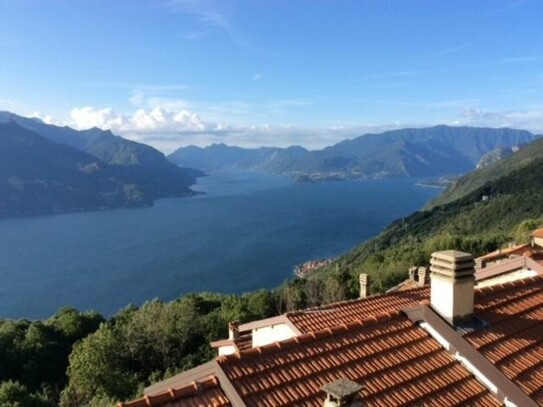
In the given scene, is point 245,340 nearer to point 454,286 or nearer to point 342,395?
point 454,286

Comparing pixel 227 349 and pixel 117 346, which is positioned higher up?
pixel 227 349

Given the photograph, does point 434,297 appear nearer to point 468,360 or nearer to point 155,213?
point 468,360

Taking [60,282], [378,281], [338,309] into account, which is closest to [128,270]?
[60,282]

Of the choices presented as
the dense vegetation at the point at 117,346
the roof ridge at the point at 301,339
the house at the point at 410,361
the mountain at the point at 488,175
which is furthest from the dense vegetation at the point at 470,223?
the roof ridge at the point at 301,339

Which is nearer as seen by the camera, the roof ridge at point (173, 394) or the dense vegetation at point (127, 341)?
the roof ridge at point (173, 394)

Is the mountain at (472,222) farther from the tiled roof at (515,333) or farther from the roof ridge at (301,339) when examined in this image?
the roof ridge at (301,339)

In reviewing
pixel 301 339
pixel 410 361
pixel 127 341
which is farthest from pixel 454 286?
pixel 127 341
